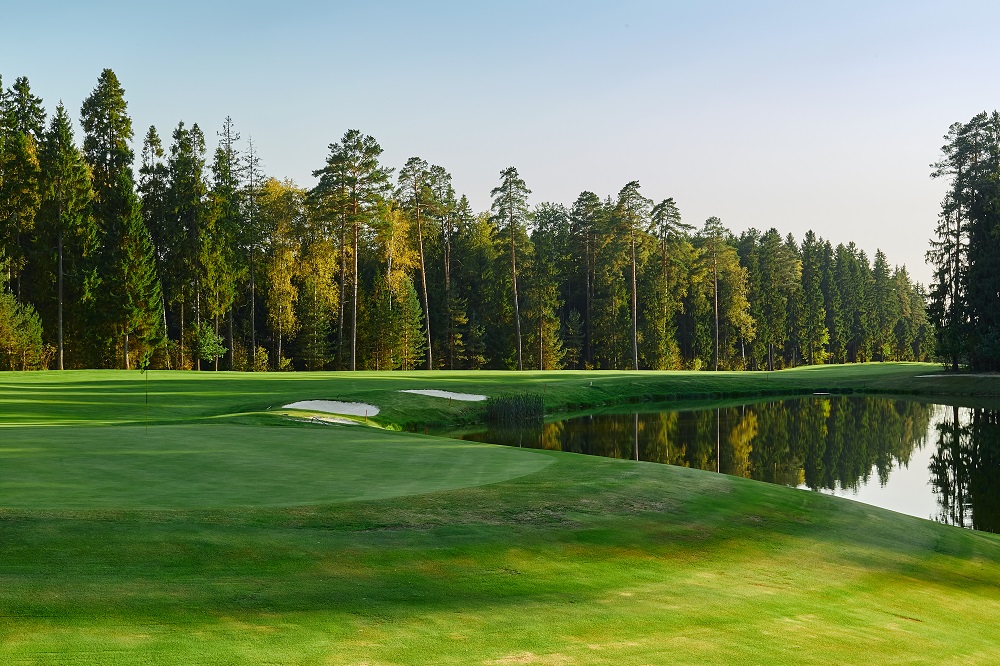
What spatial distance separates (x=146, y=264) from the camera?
58750 millimetres

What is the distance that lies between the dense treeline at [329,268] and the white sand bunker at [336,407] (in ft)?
95.6

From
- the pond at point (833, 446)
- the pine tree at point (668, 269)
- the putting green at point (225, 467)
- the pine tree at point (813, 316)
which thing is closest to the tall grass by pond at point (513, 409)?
the pond at point (833, 446)

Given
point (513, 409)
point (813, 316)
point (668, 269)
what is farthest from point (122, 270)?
point (813, 316)

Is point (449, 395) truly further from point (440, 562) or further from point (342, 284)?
point (440, 562)

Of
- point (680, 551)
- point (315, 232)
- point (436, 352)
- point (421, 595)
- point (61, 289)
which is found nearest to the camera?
point (421, 595)

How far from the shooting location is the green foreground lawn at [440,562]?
6.20m

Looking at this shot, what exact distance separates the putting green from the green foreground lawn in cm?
9

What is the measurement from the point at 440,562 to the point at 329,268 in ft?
200

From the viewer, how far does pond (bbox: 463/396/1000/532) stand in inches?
883

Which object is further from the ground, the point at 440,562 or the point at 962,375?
the point at 440,562

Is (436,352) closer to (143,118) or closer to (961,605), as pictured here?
(143,118)

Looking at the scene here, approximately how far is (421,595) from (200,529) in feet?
9.69

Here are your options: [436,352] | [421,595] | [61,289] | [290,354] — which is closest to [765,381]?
[436,352]

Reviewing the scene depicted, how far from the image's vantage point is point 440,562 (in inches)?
345
